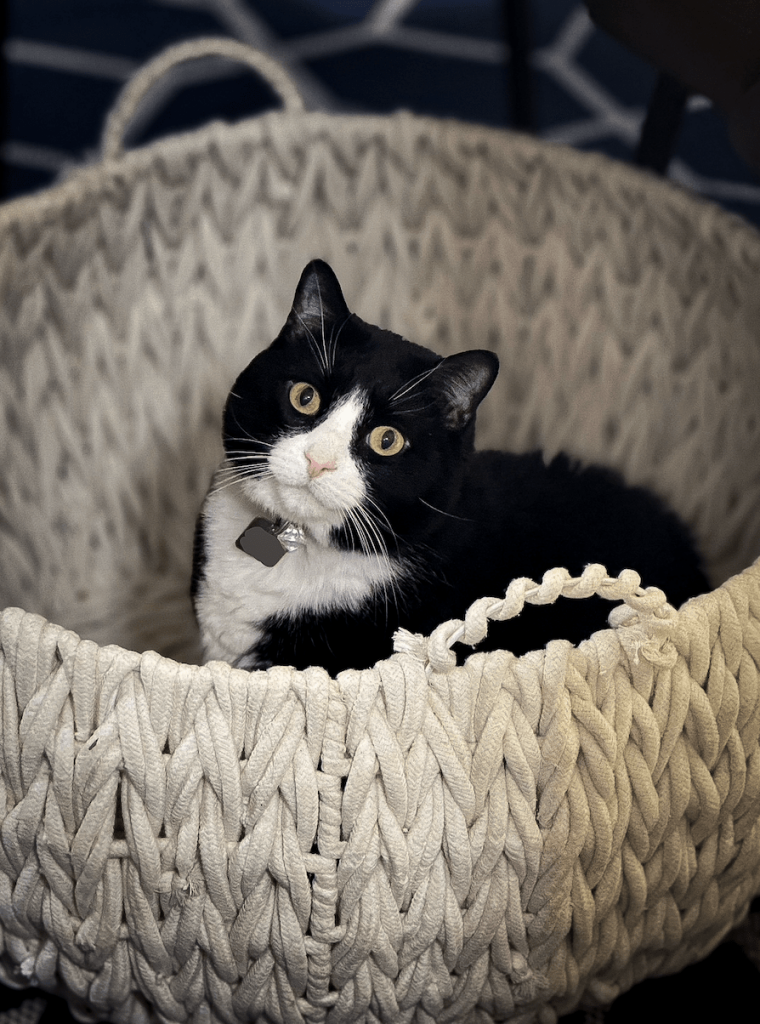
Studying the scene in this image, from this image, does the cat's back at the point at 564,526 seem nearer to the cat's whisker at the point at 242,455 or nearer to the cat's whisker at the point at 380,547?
the cat's whisker at the point at 380,547

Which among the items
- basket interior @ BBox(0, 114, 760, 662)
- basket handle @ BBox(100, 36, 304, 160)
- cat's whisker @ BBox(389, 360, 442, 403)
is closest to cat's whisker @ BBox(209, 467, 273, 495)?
cat's whisker @ BBox(389, 360, 442, 403)

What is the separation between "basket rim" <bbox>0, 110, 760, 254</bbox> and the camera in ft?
3.31

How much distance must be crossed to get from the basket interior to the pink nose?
17.9 inches

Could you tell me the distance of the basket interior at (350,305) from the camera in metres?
1.07

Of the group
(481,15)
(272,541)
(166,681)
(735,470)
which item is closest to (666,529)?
(735,470)

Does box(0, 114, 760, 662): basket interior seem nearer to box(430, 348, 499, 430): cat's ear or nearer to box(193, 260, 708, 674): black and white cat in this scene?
box(193, 260, 708, 674): black and white cat

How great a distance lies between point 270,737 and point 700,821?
302 mm

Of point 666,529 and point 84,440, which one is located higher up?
point 666,529

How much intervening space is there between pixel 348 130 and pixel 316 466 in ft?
2.00

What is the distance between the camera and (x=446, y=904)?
2.11ft

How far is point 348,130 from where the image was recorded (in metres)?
1.15

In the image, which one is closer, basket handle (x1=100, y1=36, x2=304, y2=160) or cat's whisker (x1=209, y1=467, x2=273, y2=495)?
cat's whisker (x1=209, y1=467, x2=273, y2=495)

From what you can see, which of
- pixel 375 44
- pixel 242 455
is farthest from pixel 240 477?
pixel 375 44

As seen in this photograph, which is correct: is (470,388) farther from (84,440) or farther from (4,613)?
(84,440)
